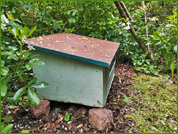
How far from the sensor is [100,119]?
165cm

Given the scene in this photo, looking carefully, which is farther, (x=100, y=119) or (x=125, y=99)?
(x=125, y=99)

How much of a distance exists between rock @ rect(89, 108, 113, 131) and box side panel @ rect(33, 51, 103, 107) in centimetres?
11

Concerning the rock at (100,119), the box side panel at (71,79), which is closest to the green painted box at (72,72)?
the box side panel at (71,79)

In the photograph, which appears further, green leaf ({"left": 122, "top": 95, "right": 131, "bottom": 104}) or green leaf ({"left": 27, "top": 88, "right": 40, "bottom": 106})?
green leaf ({"left": 122, "top": 95, "right": 131, "bottom": 104})

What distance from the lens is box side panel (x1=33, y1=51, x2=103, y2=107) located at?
1.67 metres

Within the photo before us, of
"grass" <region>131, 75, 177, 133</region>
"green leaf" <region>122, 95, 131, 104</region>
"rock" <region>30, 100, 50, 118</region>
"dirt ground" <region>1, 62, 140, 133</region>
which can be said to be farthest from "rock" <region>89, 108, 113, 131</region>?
"rock" <region>30, 100, 50, 118</region>

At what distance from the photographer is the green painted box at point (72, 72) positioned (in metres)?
1.59

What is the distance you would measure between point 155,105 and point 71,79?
52.0 inches

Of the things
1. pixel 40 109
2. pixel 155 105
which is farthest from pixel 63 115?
pixel 155 105

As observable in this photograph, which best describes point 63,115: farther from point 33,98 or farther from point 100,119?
point 33,98

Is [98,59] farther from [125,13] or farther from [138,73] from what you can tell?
[125,13]

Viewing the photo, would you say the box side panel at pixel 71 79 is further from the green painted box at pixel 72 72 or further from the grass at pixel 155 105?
the grass at pixel 155 105

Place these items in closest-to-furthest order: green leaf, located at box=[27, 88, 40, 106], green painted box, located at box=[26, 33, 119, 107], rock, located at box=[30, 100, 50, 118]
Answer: green leaf, located at box=[27, 88, 40, 106], green painted box, located at box=[26, 33, 119, 107], rock, located at box=[30, 100, 50, 118]

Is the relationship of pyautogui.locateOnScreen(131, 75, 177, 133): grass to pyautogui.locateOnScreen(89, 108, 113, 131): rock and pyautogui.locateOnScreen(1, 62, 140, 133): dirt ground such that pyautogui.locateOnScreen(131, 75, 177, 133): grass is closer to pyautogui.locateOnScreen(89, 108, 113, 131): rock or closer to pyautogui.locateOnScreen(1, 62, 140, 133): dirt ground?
pyautogui.locateOnScreen(1, 62, 140, 133): dirt ground
